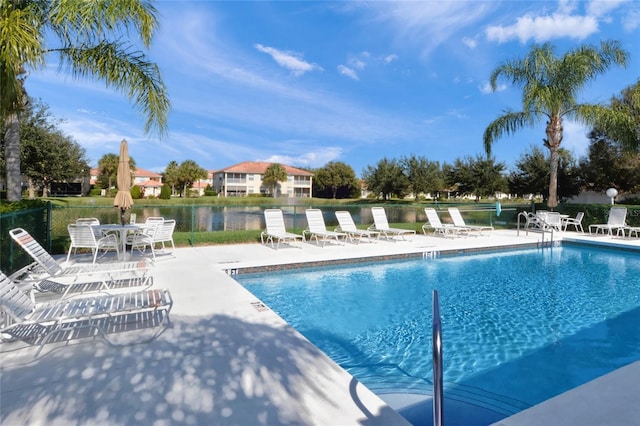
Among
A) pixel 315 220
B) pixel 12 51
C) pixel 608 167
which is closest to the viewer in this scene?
pixel 12 51

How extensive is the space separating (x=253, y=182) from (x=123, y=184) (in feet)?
192

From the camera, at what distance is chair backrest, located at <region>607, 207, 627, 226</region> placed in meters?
13.4

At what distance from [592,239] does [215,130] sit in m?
33.2

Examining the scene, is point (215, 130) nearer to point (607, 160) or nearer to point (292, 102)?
point (292, 102)

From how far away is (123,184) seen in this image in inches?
311

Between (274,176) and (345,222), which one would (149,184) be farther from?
(345,222)

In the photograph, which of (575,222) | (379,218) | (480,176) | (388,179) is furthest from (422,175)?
(379,218)

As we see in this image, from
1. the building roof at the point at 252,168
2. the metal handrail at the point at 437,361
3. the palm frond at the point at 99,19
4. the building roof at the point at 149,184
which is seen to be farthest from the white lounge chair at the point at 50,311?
the building roof at the point at 149,184

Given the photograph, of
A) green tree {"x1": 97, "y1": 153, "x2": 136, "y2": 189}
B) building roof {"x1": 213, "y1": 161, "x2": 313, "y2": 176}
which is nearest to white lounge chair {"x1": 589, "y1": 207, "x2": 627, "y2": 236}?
building roof {"x1": 213, "y1": 161, "x2": 313, "y2": 176}

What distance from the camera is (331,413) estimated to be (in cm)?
248

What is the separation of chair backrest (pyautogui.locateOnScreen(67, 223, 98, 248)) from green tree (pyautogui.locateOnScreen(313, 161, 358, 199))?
5445 cm

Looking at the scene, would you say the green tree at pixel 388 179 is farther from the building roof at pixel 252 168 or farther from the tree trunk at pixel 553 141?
the building roof at pixel 252 168

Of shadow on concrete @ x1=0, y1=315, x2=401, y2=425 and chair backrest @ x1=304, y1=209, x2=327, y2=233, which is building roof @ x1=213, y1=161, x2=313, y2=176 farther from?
shadow on concrete @ x1=0, y1=315, x2=401, y2=425

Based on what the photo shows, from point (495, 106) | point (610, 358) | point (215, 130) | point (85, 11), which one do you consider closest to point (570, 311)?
point (610, 358)
